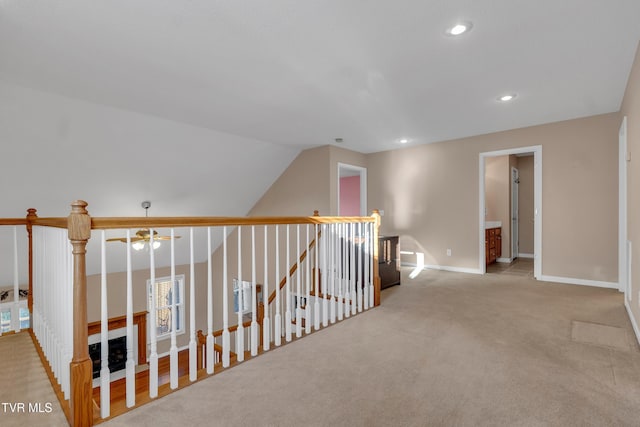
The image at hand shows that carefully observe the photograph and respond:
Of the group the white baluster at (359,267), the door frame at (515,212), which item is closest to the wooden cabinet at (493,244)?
the door frame at (515,212)

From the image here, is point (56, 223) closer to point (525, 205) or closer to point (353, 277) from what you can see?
point (353, 277)

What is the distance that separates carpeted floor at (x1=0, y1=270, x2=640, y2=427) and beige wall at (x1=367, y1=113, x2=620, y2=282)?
151cm

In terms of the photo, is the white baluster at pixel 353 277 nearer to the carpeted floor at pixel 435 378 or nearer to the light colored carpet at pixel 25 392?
the carpeted floor at pixel 435 378

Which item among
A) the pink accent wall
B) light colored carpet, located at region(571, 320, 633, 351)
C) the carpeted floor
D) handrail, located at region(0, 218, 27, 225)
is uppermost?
the pink accent wall

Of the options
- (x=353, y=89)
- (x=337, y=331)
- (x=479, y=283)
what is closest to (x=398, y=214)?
(x=479, y=283)

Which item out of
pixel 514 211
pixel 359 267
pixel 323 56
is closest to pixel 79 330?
pixel 359 267

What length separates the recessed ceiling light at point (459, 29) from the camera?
2232mm

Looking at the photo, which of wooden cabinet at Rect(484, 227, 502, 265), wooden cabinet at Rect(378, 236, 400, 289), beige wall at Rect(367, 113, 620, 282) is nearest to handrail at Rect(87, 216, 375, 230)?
wooden cabinet at Rect(378, 236, 400, 289)

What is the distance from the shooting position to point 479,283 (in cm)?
452

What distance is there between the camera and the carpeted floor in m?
1.55

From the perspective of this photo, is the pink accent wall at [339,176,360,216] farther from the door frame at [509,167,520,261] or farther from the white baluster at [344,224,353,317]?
the white baluster at [344,224,353,317]

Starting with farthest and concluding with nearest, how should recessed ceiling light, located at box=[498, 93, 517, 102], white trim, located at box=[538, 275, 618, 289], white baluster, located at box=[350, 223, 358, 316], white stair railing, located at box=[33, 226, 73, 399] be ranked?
white trim, located at box=[538, 275, 618, 289], recessed ceiling light, located at box=[498, 93, 517, 102], white baluster, located at box=[350, 223, 358, 316], white stair railing, located at box=[33, 226, 73, 399]

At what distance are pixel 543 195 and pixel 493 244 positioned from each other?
6.40 ft

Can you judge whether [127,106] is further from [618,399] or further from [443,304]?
[618,399]
